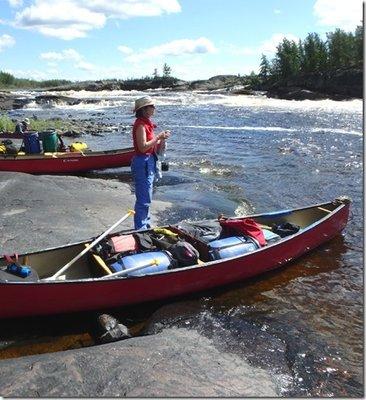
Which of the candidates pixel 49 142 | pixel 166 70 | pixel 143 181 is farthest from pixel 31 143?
pixel 166 70

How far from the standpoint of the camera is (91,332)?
610 centimetres

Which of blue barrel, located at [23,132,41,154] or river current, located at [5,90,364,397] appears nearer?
river current, located at [5,90,364,397]

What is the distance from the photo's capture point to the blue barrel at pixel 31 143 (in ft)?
50.6

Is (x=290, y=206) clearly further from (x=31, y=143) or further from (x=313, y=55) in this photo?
(x=313, y=55)

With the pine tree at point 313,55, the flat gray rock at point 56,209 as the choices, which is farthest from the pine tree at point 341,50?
the flat gray rock at point 56,209

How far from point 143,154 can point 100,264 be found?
2284 millimetres

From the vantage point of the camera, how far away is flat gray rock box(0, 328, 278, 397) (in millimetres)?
4598

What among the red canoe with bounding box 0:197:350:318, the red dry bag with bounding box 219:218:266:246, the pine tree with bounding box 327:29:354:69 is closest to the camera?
the red canoe with bounding box 0:197:350:318

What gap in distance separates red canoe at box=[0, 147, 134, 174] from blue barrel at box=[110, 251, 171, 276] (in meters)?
9.09

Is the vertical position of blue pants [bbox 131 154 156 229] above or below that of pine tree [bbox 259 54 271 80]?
below

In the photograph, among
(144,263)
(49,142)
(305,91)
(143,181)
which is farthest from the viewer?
(305,91)

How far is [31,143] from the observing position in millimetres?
15430

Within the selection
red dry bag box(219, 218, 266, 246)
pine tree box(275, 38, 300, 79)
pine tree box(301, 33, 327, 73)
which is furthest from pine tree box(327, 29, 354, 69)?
red dry bag box(219, 218, 266, 246)

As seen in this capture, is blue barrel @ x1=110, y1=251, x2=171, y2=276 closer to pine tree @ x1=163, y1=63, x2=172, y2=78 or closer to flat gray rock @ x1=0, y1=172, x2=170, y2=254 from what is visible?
flat gray rock @ x1=0, y1=172, x2=170, y2=254
